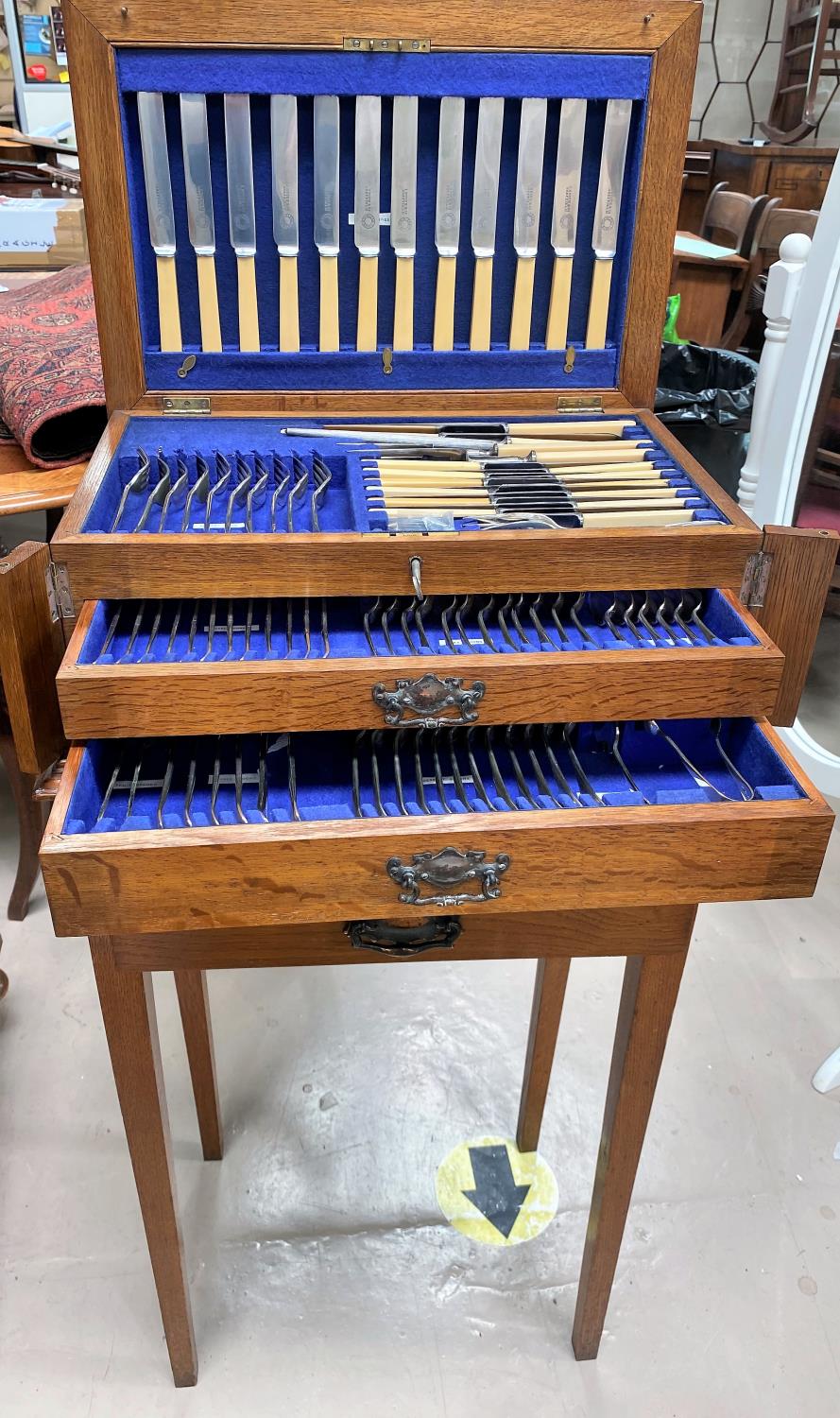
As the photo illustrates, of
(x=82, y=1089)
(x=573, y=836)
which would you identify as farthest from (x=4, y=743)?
(x=573, y=836)

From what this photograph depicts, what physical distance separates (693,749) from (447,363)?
1.71ft

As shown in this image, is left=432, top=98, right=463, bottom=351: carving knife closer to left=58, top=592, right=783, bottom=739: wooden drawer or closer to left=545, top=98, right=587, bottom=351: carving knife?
left=545, top=98, right=587, bottom=351: carving knife

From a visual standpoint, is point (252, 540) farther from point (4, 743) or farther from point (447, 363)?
point (4, 743)

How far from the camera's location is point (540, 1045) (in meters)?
1.38

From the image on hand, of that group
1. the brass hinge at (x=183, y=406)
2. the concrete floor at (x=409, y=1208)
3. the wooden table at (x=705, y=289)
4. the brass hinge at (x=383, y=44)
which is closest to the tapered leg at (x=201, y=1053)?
the concrete floor at (x=409, y=1208)

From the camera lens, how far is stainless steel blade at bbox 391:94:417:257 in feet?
3.53

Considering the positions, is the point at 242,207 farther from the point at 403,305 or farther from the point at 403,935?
the point at 403,935

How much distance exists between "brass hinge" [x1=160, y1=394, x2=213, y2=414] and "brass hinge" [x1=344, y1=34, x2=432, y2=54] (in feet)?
1.23

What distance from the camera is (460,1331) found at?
1280 millimetres

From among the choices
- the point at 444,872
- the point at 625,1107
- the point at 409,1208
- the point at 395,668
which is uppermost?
the point at 395,668

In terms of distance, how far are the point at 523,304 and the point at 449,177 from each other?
15cm

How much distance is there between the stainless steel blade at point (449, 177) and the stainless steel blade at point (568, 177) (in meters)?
0.11

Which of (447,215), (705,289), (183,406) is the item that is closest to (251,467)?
(183,406)

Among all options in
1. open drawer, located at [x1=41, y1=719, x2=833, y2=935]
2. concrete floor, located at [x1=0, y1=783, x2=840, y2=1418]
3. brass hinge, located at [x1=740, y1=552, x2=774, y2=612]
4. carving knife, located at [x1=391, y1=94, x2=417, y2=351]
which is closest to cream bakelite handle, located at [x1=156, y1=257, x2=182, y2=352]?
carving knife, located at [x1=391, y1=94, x2=417, y2=351]
